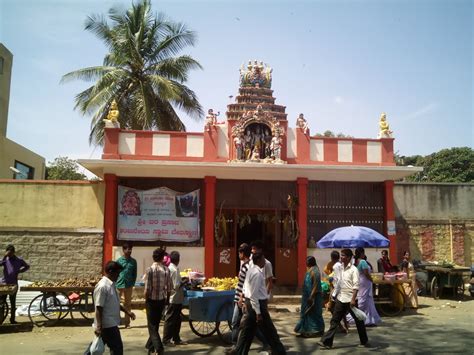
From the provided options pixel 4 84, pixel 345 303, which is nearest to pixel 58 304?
pixel 345 303

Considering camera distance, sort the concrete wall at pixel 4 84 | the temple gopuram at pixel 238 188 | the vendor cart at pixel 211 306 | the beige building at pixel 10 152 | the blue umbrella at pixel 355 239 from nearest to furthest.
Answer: the vendor cart at pixel 211 306, the blue umbrella at pixel 355 239, the temple gopuram at pixel 238 188, the beige building at pixel 10 152, the concrete wall at pixel 4 84

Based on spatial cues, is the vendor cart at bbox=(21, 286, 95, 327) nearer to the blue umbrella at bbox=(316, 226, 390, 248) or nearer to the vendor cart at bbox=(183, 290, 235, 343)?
the vendor cart at bbox=(183, 290, 235, 343)

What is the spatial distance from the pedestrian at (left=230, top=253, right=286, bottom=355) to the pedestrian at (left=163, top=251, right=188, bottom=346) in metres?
1.73

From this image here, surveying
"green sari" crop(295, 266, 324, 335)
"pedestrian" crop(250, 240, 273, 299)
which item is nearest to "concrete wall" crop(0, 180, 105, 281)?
"green sari" crop(295, 266, 324, 335)

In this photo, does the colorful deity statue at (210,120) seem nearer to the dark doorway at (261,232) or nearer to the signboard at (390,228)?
the dark doorway at (261,232)

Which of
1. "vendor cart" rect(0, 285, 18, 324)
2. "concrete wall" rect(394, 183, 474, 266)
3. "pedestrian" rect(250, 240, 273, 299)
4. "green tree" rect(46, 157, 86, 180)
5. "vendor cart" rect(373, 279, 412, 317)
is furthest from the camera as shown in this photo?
"green tree" rect(46, 157, 86, 180)

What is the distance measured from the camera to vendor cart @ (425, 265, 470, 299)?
1302 cm

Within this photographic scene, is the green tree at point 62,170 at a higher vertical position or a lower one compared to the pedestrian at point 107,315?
higher

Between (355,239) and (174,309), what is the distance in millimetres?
5355

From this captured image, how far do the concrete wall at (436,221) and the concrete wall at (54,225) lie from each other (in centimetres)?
1038

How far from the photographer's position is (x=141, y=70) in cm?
1880

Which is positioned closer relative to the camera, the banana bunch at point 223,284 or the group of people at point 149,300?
the group of people at point 149,300

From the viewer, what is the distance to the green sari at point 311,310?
Result: 27.9ft

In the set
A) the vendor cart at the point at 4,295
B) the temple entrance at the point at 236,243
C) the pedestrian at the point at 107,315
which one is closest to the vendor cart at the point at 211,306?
the pedestrian at the point at 107,315
